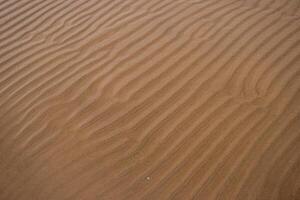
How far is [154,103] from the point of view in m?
3.14

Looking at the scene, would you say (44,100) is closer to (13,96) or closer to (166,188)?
(13,96)

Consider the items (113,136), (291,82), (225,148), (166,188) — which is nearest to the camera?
(166,188)

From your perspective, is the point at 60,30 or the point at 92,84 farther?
the point at 60,30

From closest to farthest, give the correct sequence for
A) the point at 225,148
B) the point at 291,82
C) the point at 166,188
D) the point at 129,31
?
the point at 166,188, the point at 225,148, the point at 291,82, the point at 129,31

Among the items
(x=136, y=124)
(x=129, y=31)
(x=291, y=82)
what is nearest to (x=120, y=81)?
(x=136, y=124)

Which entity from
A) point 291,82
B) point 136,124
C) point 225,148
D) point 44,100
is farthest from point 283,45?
point 44,100

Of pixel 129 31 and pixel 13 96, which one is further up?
pixel 129 31

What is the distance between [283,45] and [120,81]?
1.75 metres

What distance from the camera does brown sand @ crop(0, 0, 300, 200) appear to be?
260 cm

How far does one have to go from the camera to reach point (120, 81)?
3.39 metres

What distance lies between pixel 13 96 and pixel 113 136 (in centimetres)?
118


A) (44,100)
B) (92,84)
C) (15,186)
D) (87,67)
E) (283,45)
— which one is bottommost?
(15,186)

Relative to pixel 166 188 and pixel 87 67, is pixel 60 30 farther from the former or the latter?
pixel 166 188

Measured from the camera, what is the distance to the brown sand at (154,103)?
2.60 m
